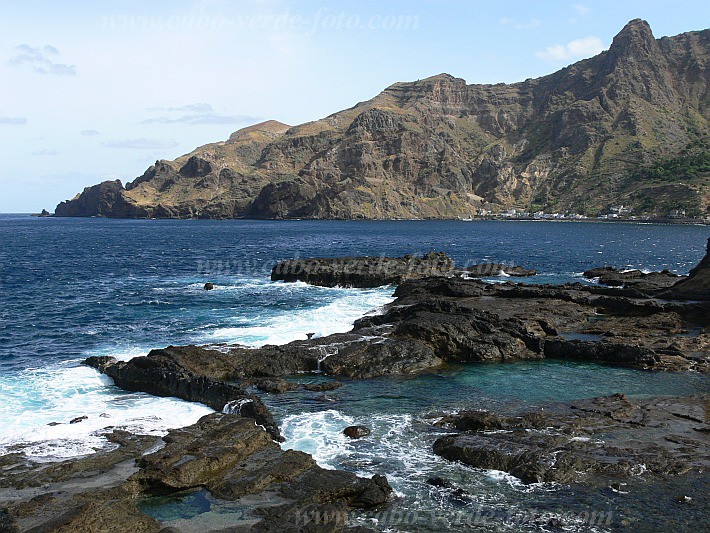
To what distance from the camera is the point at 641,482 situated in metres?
19.6

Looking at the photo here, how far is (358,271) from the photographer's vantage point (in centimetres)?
6938

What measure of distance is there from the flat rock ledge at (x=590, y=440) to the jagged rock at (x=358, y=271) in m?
41.5

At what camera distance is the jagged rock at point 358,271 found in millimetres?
67738

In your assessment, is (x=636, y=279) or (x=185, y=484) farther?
(x=636, y=279)

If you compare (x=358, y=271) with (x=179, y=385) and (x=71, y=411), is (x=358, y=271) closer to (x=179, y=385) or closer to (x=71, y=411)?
(x=179, y=385)

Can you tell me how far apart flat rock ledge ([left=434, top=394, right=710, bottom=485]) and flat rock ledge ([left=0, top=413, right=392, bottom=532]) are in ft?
16.7

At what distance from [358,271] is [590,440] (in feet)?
157

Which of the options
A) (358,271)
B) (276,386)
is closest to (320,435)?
(276,386)

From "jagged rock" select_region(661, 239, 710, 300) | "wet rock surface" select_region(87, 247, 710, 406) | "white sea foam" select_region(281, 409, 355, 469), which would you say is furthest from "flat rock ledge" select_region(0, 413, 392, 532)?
"jagged rock" select_region(661, 239, 710, 300)

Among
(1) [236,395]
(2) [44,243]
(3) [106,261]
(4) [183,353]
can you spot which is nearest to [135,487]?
(1) [236,395]

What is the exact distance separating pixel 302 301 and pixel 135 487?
38.0 meters

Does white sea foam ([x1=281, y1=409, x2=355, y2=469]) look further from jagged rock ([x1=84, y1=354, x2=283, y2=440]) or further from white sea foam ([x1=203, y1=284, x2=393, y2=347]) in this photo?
white sea foam ([x1=203, y1=284, x2=393, y2=347])

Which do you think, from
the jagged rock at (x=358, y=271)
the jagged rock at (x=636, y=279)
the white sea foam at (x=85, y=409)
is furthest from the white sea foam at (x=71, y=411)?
the jagged rock at (x=636, y=279)

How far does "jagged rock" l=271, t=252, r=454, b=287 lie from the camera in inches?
2667
